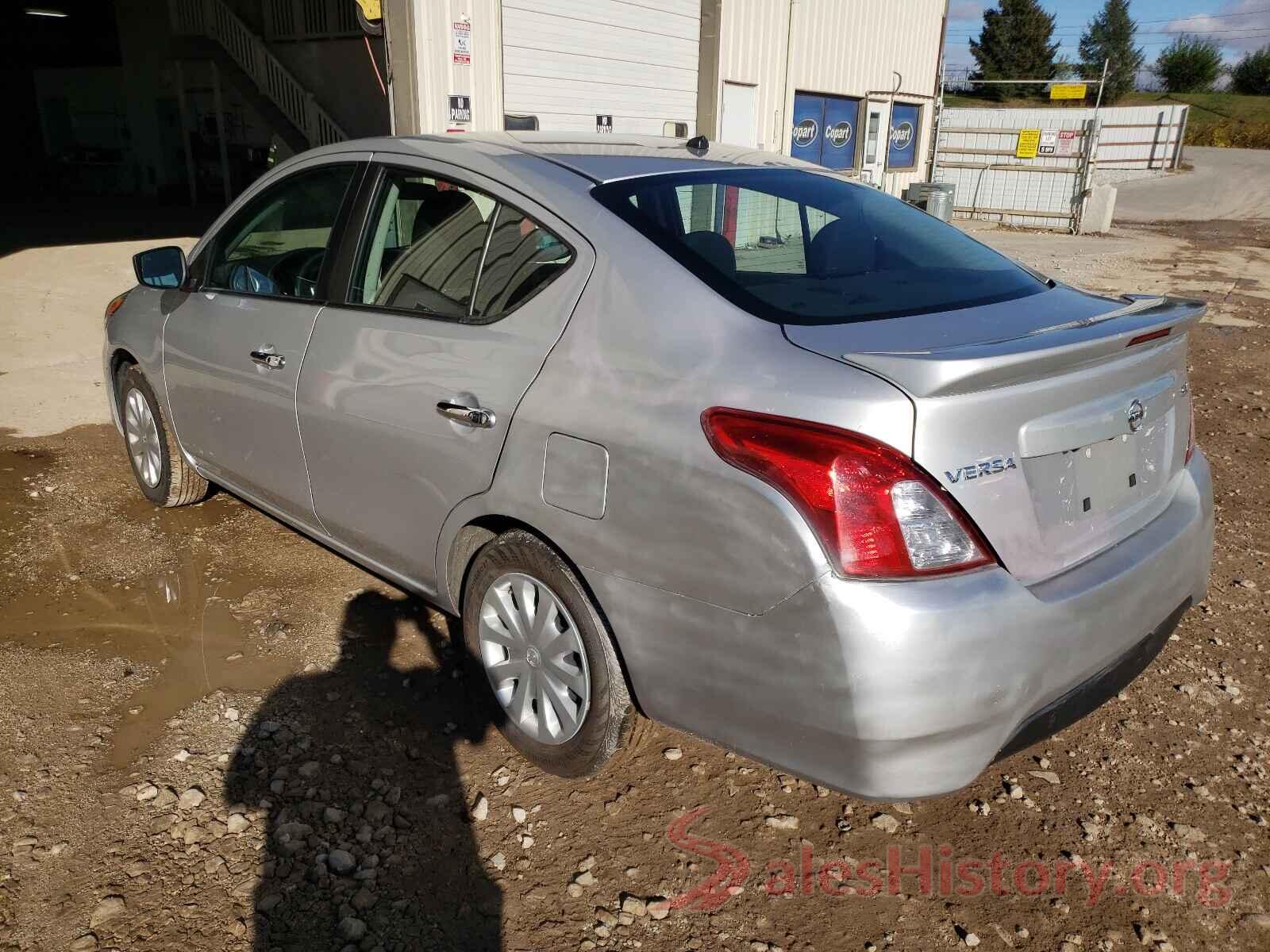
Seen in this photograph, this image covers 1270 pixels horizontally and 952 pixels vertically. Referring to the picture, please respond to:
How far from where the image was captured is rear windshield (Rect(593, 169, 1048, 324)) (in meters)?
2.39

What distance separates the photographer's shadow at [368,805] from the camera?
2.29 m

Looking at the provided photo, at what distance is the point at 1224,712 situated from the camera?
3148 millimetres

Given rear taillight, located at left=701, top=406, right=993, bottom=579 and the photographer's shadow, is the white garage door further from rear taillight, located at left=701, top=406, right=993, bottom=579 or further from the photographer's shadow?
rear taillight, located at left=701, top=406, right=993, bottom=579

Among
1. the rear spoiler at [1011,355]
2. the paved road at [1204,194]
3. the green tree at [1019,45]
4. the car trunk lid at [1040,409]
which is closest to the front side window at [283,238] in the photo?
the car trunk lid at [1040,409]

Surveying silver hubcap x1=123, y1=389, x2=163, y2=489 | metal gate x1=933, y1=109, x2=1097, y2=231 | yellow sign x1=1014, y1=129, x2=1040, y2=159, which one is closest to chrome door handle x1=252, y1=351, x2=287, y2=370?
silver hubcap x1=123, y1=389, x2=163, y2=489

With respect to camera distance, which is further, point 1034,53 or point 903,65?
point 1034,53

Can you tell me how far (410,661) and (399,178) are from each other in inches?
63.3

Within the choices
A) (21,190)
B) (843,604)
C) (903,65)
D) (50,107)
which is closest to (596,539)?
(843,604)

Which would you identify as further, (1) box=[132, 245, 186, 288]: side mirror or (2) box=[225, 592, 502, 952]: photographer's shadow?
(1) box=[132, 245, 186, 288]: side mirror

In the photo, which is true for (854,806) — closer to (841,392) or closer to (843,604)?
(843,604)

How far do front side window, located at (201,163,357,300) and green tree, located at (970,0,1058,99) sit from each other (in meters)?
72.5

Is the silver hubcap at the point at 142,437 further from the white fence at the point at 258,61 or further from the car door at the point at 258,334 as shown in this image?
the white fence at the point at 258,61

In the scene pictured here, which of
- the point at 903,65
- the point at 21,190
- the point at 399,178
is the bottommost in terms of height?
the point at 21,190

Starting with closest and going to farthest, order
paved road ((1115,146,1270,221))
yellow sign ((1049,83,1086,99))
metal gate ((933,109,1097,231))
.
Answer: metal gate ((933,109,1097,231)), paved road ((1115,146,1270,221)), yellow sign ((1049,83,1086,99))
